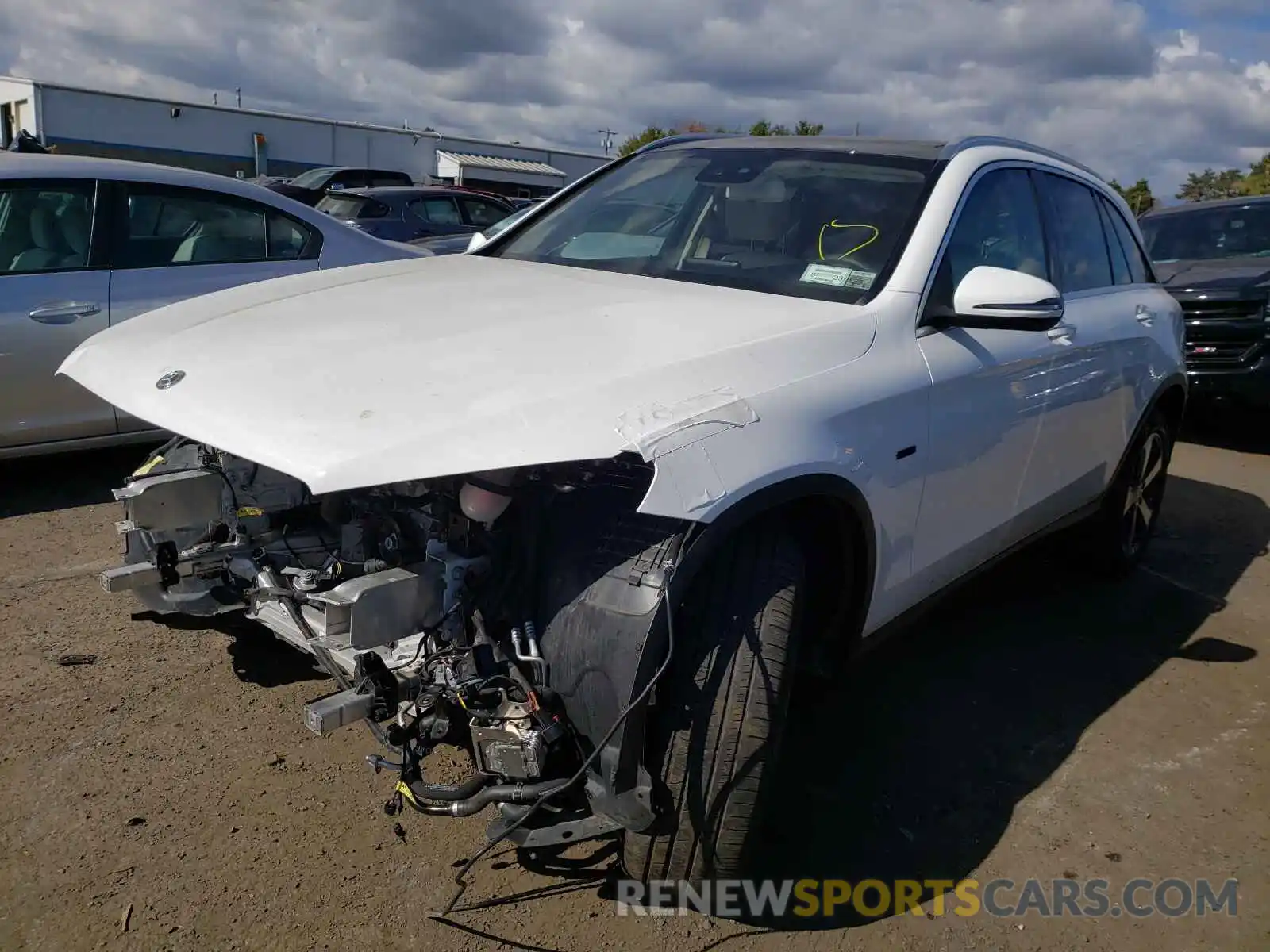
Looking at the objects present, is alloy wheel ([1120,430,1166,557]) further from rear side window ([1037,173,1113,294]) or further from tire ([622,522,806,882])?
tire ([622,522,806,882])

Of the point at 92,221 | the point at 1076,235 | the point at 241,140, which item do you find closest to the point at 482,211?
the point at 92,221

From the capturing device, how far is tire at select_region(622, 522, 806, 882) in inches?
92.0

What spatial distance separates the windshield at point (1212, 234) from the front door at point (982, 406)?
6.60 m

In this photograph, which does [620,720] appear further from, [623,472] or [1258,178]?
[1258,178]

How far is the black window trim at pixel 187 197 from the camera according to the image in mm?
5160

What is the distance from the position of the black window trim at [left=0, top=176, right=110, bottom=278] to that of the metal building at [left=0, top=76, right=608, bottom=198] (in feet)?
72.4

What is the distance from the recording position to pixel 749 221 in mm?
3432

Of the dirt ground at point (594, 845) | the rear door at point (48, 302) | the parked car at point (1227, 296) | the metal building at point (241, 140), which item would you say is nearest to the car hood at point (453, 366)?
the dirt ground at point (594, 845)

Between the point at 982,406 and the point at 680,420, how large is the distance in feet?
4.39

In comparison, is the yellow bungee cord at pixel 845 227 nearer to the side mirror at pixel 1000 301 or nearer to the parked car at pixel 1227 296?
the side mirror at pixel 1000 301

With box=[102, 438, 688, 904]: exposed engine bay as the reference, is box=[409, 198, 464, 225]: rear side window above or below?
above

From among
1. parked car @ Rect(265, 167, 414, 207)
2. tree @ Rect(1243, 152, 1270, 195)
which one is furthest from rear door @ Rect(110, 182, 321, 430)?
tree @ Rect(1243, 152, 1270, 195)

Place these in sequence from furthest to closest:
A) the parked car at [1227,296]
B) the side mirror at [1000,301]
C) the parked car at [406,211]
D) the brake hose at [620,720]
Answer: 1. the parked car at [406,211]
2. the parked car at [1227,296]
3. the side mirror at [1000,301]
4. the brake hose at [620,720]

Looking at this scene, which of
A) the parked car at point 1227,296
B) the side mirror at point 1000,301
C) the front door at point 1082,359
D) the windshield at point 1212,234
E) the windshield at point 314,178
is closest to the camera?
the side mirror at point 1000,301
